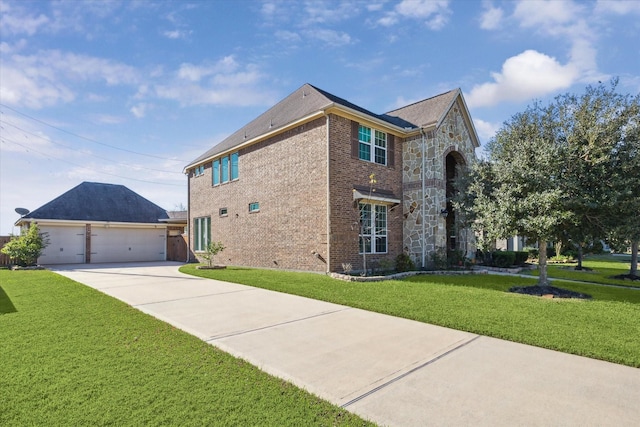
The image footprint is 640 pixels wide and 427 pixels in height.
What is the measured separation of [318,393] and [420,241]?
11556mm

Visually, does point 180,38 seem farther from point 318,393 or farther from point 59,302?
point 318,393

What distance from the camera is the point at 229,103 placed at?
666 inches

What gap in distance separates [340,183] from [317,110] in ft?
8.88

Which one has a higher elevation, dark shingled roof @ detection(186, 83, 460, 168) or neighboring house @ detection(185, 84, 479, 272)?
dark shingled roof @ detection(186, 83, 460, 168)

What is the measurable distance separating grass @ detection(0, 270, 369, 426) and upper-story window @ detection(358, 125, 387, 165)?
32.2ft

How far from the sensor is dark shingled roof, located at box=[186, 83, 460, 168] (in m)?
13.6

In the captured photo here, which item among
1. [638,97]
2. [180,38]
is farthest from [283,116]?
[638,97]

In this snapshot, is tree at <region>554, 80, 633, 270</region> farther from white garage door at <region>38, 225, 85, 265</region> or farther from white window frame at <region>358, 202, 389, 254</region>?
white garage door at <region>38, 225, 85, 265</region>

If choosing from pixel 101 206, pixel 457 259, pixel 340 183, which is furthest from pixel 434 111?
pixel 101 206

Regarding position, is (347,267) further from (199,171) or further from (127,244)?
(127,244)

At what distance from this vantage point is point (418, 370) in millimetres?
3770

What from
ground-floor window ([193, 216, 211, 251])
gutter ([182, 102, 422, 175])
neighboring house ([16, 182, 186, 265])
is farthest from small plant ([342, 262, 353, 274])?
neighboring house ([16, 182, 186, 265])

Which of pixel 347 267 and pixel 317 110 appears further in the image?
pixel 317 110

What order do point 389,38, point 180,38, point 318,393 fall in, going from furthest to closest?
point 180,38 < point 389,38 < point 318,393
